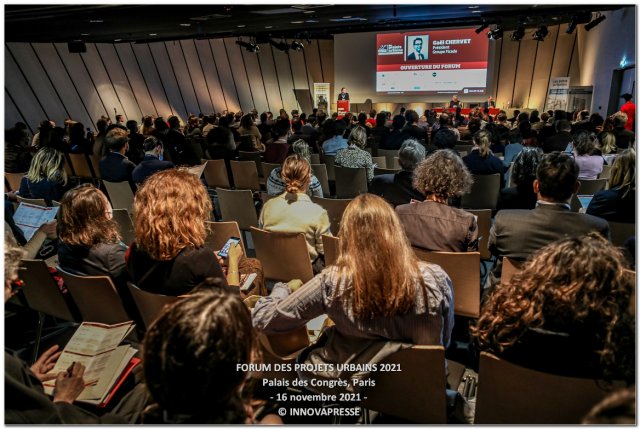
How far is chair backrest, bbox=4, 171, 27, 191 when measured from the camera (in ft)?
17.8

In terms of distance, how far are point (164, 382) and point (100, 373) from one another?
3.10 ft

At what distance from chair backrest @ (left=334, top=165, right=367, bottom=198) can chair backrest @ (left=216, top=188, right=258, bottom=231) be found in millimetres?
1408

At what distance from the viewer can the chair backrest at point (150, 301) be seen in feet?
6.54

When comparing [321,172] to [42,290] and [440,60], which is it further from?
[440,60]

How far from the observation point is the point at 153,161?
16.3ft

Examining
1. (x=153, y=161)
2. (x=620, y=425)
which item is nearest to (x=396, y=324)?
(x=620, y=425)

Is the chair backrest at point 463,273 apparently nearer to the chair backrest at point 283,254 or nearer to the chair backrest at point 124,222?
the chair backrest at point 283,254

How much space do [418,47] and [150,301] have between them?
14.7 m

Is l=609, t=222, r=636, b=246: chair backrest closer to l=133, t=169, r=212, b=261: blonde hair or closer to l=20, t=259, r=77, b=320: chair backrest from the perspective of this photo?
l=133, t=169, r=212, b=261: blonde hair

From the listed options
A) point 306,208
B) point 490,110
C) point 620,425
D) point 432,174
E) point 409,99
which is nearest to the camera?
point 620,425

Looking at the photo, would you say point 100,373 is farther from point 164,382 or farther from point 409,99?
point 409,99

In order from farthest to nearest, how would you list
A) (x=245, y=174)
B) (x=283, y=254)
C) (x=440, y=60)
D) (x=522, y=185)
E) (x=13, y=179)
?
(x=440, y=60)
(x=245, y=174)
(x=13, y=179)
(x=522, y=185)
(x=283, y=254)

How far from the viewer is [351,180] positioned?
17.4ft

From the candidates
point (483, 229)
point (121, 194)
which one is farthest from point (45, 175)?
point (483, 229)
